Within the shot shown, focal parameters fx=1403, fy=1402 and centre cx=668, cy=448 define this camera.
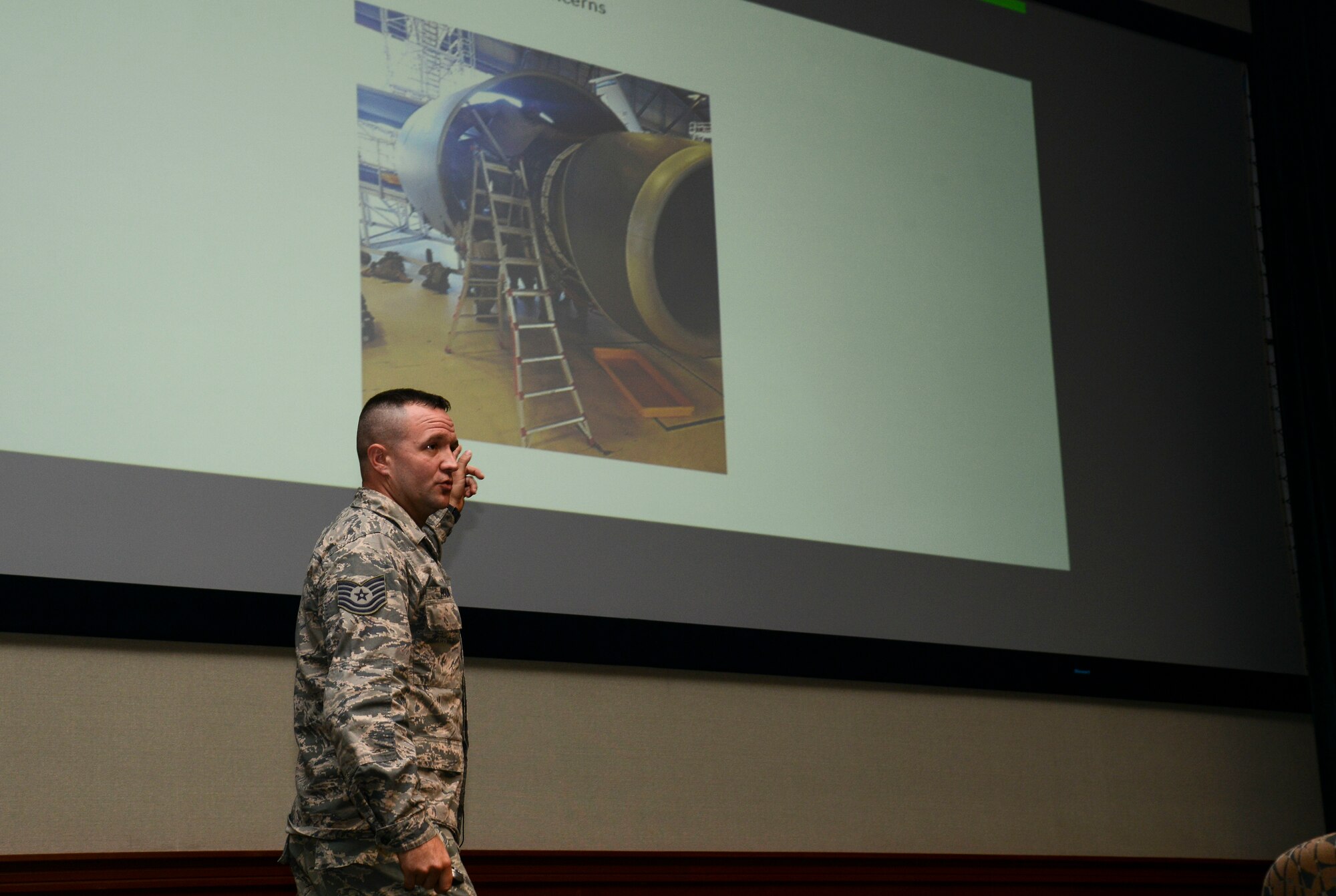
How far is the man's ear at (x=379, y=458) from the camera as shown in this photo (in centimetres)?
191

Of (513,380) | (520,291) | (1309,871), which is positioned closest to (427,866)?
(1309,871)

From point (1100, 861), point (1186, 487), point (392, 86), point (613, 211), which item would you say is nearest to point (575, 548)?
point (613, 211)

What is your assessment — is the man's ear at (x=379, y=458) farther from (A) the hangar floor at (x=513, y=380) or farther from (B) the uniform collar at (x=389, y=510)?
(A) the hangar floor at (x=513, y=380)

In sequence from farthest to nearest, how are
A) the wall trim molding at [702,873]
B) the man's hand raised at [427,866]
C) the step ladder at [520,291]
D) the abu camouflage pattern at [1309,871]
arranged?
the step ladder at [520,291], the wall trim molding at [702,873], the man's hand raised at [427,866], the abu camouflage pattern at [1309,871]

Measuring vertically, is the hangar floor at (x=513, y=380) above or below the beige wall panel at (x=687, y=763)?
above

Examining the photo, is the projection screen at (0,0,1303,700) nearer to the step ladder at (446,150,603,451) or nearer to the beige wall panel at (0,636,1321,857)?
the step ladder at (446,150,603,451)

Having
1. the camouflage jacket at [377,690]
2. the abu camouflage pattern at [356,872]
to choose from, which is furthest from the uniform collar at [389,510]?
the abu camouflage pattern at [356,872]

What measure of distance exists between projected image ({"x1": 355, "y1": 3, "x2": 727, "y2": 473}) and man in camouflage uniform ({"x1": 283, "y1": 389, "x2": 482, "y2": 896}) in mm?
723

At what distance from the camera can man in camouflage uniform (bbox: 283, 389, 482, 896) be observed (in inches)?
63.4

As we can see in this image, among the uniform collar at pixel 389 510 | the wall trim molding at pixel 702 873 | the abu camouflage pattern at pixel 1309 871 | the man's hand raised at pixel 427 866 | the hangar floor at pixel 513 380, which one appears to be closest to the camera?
the abu camouflage pattern at pixel 1309 871

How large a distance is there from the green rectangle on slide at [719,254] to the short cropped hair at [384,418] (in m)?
0.60

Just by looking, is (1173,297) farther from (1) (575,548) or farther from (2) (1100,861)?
(1) (575,548)

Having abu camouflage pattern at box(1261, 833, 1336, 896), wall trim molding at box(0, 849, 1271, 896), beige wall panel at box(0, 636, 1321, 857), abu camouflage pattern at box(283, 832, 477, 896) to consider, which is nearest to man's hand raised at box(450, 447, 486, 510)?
abu camouflage pattern at box(283, 832, 477, 896)

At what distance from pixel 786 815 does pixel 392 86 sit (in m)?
1.70
